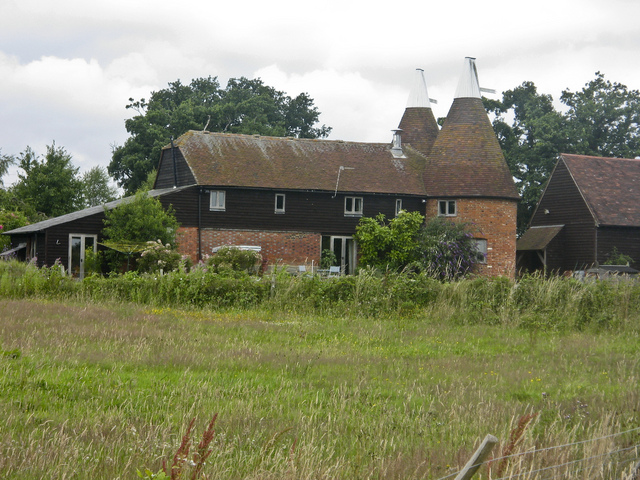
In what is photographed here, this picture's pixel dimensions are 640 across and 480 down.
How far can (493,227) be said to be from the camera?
3844 centimetres

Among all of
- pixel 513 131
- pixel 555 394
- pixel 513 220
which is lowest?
pixel 555 394

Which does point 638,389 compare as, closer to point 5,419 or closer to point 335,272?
point 5,419

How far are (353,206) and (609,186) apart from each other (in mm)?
14026

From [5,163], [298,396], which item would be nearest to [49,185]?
[5,163]

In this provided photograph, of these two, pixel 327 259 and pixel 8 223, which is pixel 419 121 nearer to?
pixel 327 259

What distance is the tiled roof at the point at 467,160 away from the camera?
38.8 meters

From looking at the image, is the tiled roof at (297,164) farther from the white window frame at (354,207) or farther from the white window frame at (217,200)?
the white window frame at (354,207)

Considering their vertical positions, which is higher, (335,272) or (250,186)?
(250,186)

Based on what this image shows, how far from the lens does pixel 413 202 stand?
3956cm

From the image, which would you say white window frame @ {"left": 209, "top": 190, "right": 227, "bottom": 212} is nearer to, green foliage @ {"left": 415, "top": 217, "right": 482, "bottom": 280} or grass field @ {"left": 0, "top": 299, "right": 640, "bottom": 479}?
green foliage @ {"left": 415, "top": 217, "right": 482, "bottom": 280}

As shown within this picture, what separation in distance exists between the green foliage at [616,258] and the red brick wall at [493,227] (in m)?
4.92

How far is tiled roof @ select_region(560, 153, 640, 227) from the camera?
39312mm

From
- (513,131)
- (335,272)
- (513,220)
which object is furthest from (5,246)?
(513,131)

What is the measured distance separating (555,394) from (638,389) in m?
1.08
